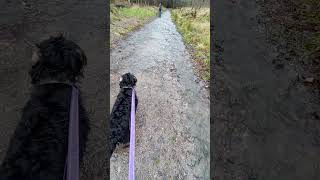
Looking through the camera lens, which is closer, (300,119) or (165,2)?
(300,119)

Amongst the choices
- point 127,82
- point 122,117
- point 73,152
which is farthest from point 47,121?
point 127,82

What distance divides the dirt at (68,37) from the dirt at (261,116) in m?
1.71

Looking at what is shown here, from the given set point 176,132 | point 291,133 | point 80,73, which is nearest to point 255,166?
point 291,133

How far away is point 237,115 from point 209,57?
2698 millimetres

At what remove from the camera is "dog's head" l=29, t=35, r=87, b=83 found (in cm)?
302

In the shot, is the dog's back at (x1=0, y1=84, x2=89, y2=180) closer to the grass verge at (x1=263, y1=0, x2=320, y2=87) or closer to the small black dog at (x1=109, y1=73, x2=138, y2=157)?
the small black dog at (x1=109, y1=73, x2=138, y2=157)

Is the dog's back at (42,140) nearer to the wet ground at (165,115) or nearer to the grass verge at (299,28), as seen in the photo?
the wet ground at (165,115)

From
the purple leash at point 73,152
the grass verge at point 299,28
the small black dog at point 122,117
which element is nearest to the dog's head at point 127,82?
the small black dog at point 122,117

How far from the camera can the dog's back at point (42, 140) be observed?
198cm

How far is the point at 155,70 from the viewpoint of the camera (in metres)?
6.61

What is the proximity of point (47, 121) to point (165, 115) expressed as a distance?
2736 millimetres

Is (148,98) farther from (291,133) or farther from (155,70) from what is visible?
(291,133)

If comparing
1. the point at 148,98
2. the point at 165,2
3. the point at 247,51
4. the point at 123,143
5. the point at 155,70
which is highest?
the point at 165,2

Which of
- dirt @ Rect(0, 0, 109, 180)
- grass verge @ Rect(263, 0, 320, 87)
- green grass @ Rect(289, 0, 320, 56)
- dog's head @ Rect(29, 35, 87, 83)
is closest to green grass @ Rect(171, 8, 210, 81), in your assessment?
grass verge @ Rect(263, 0, 320, 87)
